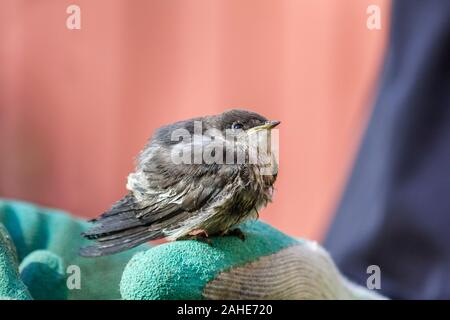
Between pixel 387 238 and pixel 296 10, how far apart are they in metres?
0.87

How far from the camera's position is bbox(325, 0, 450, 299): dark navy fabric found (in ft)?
5.63

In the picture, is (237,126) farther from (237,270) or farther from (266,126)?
(237,270)

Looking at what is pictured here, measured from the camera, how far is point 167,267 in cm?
88

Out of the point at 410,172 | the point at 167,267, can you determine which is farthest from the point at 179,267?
the point at 410,172

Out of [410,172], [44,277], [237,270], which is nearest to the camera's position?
[237,270]

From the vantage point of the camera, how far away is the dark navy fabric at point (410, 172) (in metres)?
1.71

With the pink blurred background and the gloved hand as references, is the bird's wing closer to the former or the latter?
the gloved hand

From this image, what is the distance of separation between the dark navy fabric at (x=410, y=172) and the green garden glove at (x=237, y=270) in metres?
0.65

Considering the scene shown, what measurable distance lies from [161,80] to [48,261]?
1.23 metres

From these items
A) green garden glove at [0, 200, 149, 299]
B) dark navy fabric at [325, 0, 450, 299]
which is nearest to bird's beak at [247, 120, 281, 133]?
green garden glove at [0, 200, 149, 299]

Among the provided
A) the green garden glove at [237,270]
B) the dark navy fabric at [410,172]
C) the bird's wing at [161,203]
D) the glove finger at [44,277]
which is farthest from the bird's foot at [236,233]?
the dark navy fabric at [410,172]

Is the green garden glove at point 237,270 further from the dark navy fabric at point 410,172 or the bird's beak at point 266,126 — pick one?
the dark navy fabric at point 410,172

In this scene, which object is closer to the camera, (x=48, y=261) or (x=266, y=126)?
(x=266, y=126)

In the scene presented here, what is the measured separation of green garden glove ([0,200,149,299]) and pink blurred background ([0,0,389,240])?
690 mm
